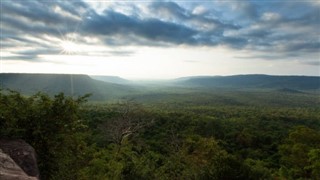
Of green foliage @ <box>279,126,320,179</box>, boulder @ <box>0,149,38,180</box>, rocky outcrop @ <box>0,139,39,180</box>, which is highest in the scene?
boulder @ <box>0,149,38,180</box>

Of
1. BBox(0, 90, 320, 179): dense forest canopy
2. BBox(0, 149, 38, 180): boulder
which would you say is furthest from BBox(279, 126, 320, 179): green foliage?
BBox(0, 149, 38, 180): boulder

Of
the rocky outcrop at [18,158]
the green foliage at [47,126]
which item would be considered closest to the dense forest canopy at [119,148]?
the green foliage at [47,126]

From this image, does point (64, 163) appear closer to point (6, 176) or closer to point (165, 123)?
point (6, 176)

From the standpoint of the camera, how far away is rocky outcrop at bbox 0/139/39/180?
1142 cm

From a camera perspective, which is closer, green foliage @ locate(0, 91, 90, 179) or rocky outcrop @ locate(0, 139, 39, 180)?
rocky outcrop @ locate(0, 139, 39, 180)

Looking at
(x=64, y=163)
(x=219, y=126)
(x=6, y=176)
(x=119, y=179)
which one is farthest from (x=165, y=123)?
(x=6, y=176)

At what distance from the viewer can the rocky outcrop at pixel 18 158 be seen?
11423mm

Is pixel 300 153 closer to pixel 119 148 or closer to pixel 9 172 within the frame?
pixel 119 148

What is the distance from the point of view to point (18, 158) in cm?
1413

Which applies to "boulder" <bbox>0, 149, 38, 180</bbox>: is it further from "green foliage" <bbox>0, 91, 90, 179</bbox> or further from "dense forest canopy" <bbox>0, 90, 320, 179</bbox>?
"green foliage" <bbox>0, 91, 90, 179</bbox>

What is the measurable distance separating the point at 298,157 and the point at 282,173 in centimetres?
573

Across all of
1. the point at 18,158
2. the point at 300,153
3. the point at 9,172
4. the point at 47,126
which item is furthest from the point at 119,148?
the point at 9,172

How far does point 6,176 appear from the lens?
32.0 feet

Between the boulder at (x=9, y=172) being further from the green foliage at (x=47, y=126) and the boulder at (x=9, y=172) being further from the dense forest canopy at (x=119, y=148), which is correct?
the green foliage at (x=47, y=126)
